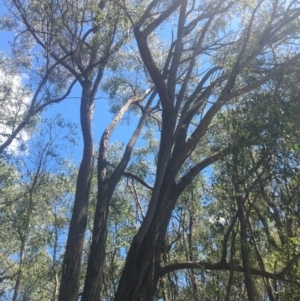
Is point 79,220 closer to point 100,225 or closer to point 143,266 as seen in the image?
point 100,225

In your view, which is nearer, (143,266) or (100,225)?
(143,266)

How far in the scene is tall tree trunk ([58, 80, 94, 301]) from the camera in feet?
21.4

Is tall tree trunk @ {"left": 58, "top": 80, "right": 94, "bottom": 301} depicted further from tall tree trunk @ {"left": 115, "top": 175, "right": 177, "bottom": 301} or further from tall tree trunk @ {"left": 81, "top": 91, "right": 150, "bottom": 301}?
tall tree trunk @ {"left": 115, "top": 175, "right": 177, "bottom": 301}

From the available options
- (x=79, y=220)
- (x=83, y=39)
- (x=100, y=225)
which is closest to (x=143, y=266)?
(x=100, y=225)

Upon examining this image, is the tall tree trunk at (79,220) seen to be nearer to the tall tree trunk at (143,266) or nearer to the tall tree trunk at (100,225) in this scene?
the tall tree trunk at (100,225)

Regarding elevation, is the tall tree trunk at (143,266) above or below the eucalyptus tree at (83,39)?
below

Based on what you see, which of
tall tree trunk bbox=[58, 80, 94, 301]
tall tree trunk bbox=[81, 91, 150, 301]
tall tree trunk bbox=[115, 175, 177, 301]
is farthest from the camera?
tall tree trunk bbox=[58, 80, 94, 301]

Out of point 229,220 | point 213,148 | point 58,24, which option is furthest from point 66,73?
point 229,220

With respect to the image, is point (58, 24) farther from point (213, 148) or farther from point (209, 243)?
point (209, 243)

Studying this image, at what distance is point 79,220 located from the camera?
23.5ft

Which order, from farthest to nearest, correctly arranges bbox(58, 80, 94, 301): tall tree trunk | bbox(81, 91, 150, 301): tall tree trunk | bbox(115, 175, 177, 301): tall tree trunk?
bbox(58, 80, 94, 301): tall tree trunk → bbox(81, 91, 150, 301): tall tree trunk → bbox(115, 175, 177, 301): tall tree trunk

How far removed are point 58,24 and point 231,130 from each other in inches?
197

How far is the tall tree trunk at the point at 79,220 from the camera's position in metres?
6.52

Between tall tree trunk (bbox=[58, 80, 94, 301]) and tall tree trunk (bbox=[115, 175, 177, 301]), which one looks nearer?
tall tree trunk (bbox=[115, 175, 177, 301])
